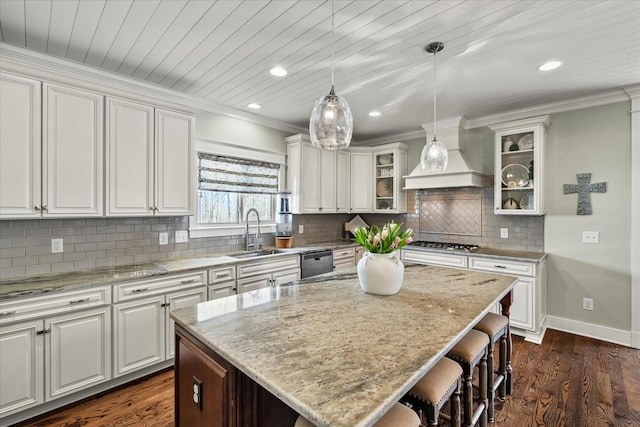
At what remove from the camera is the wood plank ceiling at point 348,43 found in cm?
185

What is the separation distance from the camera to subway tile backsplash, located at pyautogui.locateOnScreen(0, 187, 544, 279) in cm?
240

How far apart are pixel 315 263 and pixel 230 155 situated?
1.69 meters

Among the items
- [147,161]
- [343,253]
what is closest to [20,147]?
[147,161]

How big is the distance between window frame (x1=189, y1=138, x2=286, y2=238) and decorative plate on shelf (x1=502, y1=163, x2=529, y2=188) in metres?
2.82

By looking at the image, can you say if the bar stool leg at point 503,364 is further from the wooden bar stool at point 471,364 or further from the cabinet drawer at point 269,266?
the cabinet drawer at point 269,266

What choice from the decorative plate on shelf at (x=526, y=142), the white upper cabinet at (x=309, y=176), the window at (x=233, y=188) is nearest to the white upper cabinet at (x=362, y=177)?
the white upper cabinet at (x=309, y=176)

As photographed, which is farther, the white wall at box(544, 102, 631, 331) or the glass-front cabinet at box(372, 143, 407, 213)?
the glass-front cabinet at box(372, 143, 407, 213)

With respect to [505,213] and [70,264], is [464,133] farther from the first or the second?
[70,264]

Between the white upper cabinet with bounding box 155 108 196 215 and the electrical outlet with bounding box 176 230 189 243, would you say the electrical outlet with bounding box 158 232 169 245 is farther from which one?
the white upper cabinet with bounding box 155 108 196 215

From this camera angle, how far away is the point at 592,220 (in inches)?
131

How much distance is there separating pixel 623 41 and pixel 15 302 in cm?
447

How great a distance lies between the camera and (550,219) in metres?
3.59

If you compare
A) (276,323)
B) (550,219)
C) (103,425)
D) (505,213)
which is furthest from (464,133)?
(103,425)

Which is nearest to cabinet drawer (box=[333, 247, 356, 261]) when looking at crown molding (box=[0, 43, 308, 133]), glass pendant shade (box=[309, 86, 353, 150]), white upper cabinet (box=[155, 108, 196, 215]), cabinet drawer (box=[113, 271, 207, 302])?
cabinet drawer (box=[113, 271, 207, 302])
